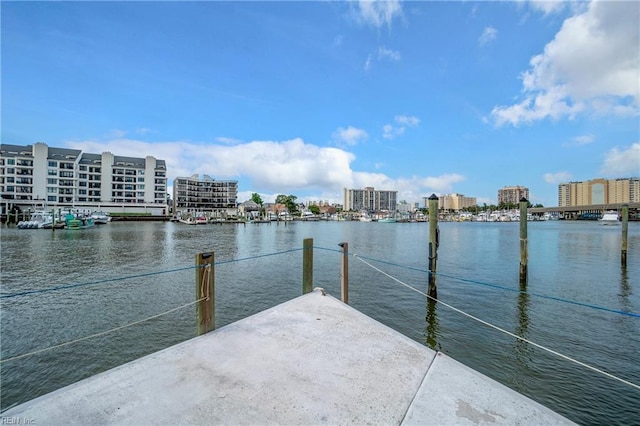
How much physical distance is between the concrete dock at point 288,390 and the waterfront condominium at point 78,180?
314ft

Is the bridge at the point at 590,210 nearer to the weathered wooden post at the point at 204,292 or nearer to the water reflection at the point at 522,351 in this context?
the water reflection at the point at 522,351

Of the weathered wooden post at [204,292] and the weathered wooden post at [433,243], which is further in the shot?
the weathered wooden post at [433,243]

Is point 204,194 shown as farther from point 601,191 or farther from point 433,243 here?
point 601,191

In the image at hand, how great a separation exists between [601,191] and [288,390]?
20773 centimetres

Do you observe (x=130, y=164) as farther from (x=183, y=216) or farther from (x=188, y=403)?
(x=188, y=403)

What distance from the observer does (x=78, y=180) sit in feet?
264

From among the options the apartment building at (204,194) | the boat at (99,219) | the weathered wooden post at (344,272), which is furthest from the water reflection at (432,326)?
the apartment building at (204,194)

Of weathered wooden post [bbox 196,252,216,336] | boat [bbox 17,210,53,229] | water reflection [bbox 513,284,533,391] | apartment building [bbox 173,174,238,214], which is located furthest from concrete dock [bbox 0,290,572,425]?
apartment building [bbox 173,174,238,214]

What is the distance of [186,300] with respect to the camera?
34.2 ft

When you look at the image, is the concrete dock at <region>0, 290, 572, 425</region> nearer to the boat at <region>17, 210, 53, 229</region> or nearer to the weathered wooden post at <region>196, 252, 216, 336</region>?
the weathered wooden post at <region>196, 252, 216, 336</region>

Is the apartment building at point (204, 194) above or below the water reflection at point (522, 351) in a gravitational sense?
above

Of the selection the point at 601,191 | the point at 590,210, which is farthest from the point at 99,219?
the point at 601,191

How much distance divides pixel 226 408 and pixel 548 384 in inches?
222

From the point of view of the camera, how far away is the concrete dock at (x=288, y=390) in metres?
2.70
